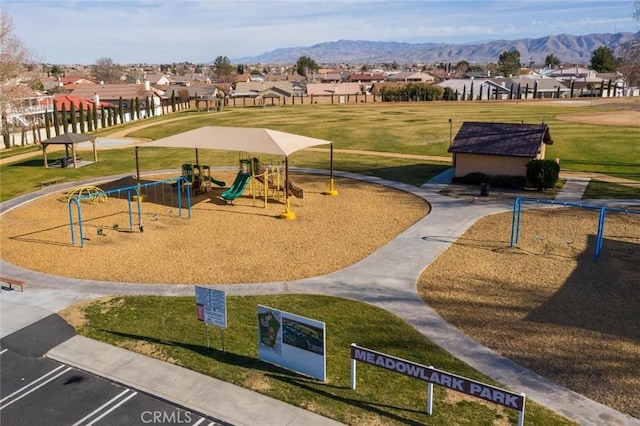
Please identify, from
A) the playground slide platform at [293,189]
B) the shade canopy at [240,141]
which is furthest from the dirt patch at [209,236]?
the shade canopy at [240,141]

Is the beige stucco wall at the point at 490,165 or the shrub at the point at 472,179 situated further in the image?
the shrub at the point at 472,179

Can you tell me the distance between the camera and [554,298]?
16.1 m

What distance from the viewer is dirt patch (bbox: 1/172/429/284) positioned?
1861cm

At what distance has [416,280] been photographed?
17516mm

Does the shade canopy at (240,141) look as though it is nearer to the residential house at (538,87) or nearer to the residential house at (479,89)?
the residential house at (479,89)

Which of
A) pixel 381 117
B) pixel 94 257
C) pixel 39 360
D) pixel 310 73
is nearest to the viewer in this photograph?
pixel 39 360

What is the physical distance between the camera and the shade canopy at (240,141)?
25.2 metres

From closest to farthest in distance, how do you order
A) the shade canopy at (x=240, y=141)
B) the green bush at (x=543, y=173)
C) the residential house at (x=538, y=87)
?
the shade canopy at (x=240, y=141), the green bush at (x=543, y=173), the residential house at (x=538, y=87)

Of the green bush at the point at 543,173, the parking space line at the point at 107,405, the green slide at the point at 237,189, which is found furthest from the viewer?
the green bush at the point at 543,173

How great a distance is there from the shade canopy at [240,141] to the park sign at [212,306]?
40.7 feet

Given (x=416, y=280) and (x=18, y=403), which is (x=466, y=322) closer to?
(x=416, y=280)

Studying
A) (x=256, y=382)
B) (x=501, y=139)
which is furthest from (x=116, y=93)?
(x=256, y=382)

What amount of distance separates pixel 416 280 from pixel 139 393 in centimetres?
946

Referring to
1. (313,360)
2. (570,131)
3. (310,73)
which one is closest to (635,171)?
(570,131)
